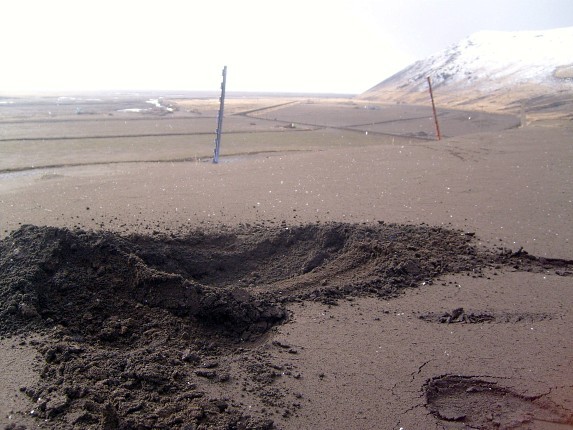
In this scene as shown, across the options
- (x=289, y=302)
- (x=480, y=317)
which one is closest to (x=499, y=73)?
(x=480, y=317)

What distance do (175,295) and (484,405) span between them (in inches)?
127

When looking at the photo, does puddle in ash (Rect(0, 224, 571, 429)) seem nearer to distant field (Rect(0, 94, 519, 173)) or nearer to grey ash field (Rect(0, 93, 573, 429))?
grey ash field (Rect(0, 93, 573, 429))

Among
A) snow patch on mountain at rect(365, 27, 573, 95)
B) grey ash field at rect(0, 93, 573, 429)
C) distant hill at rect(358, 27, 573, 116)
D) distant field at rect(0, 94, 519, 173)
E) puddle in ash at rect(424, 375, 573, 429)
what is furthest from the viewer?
snow patch on mountain at rect(365, 27, 573, 95)

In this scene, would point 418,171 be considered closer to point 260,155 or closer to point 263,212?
point 263,212

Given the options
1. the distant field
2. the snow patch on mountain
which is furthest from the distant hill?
the distant field

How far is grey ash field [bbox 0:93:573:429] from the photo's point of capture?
4.27m

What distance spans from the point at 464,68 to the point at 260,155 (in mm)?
46492

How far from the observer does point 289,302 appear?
19.7ft

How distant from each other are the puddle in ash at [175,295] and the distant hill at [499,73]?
89.1ft

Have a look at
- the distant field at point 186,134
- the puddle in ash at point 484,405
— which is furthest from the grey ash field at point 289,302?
the distant field at point 186,134

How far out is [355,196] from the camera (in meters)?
10.2

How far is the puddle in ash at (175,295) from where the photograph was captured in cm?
420

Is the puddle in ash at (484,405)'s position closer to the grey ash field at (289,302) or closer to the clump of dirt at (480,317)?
the grey ash field at (289,302)

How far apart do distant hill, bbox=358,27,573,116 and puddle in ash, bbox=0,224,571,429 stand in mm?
27148
